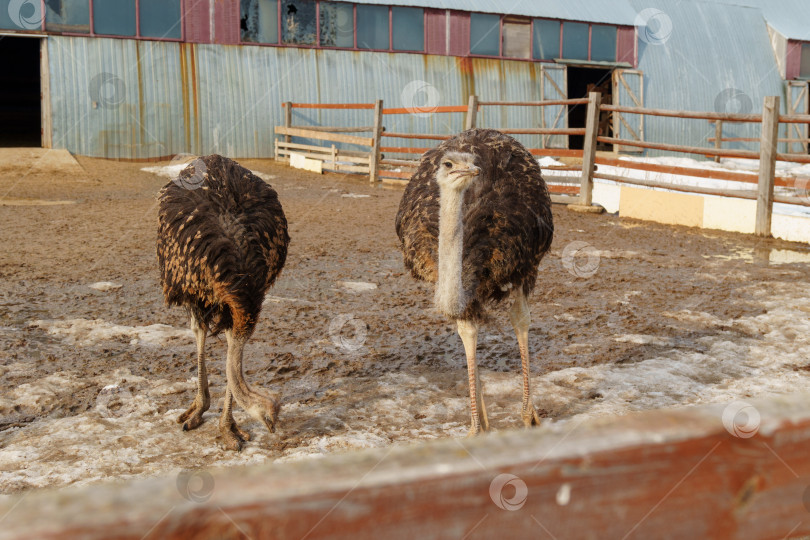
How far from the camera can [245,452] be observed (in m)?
3.95

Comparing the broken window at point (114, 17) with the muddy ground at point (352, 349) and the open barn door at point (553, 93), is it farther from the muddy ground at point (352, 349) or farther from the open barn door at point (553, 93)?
the open barn door at point (553, 93)

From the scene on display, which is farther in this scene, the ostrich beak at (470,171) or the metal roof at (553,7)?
the metal roof at (553,7)

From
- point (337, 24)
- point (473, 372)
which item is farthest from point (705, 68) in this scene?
point (473, 372)

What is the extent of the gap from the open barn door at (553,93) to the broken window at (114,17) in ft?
35.7

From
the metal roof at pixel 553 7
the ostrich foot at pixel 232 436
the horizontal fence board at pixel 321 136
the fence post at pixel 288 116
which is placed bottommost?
the ostrich foot at pixel 232 436

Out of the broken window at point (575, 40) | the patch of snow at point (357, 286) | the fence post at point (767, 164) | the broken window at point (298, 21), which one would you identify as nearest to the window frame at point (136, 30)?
the broken window at point (298, 21)

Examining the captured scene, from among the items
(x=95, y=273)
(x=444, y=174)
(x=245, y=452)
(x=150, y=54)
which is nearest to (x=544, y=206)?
(x=444, y=174)

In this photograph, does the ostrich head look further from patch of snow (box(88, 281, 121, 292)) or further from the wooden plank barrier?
patch of snow (box(88, 281, 121, 292))

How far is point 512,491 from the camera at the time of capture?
3.58 feet

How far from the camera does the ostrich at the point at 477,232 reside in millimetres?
3775

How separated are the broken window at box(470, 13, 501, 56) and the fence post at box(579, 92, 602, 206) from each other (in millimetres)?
10219

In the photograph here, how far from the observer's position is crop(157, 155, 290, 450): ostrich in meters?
3.95

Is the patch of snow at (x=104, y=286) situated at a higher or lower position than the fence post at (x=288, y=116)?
lower

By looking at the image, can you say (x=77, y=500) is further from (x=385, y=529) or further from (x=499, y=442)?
(x=499, y=442)
